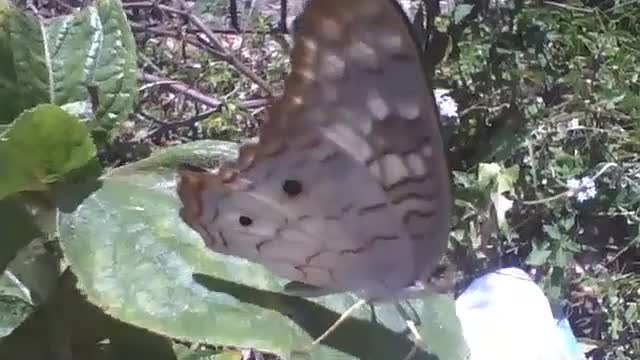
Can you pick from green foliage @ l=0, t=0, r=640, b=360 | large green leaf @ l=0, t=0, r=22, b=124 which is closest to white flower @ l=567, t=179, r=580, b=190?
green foliage @ l=0, t=0, r=640, b=360

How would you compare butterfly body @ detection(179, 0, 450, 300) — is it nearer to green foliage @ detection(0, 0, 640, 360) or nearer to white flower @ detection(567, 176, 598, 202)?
green foliage @ detection(0, 0, 640, 360)

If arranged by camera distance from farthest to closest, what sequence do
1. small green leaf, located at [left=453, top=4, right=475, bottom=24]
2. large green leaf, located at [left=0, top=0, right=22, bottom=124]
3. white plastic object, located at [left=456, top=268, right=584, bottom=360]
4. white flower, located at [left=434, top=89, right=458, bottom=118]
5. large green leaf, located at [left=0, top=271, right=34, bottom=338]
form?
small green leaf, located at [left=453, top=4, right=475, bottom=24], white flower, located at [left=434, top=89, right=458, bottom=118], white plastic object, located at [left=456, top=268, right=584, bottom=360], large green leaf, located at [left=0, top=271, right=34, bottom=338], large green leaf, located at [left=0, top=0, right=22, bottom=124]

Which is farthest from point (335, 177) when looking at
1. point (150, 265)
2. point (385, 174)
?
point (150, 265)

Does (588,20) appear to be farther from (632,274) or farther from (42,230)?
(42,230)

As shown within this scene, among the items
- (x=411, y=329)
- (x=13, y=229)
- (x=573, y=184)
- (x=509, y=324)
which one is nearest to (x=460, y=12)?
(x=573, y=184)

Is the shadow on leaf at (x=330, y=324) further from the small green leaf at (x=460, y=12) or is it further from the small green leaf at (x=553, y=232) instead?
the small green leaf at (x=460, y=12)

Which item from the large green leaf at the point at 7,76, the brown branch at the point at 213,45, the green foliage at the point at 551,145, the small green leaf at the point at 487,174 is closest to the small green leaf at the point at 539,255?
the green foliage at the point at 551,145
